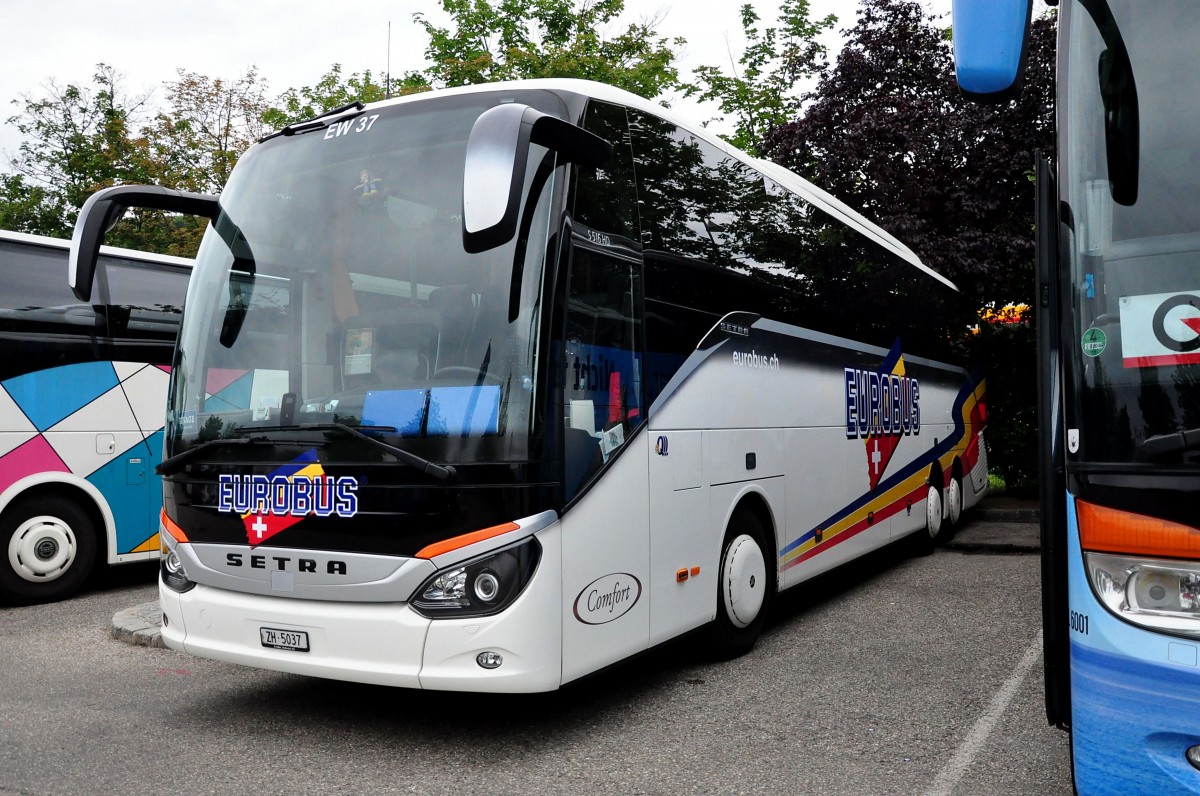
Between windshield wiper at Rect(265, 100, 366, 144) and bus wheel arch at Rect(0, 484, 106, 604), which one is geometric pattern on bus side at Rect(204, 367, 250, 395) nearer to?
windshield wiper at Rect(265, 100, 366, 144)

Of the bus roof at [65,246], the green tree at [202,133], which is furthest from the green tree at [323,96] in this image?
the bus roof at [65,246]

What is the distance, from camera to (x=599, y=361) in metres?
5.26

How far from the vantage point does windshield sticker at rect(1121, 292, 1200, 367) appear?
3.18 metres

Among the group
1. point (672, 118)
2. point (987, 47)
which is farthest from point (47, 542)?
point (987, 47)

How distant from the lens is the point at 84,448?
921 cm

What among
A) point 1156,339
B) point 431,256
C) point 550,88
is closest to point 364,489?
point 431,256

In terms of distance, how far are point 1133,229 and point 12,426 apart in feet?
27.7

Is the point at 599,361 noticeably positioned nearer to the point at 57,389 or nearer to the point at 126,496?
the point at 57,389

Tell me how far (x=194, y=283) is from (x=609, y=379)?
234 centimetres

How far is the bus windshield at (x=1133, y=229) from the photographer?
10.5 feet

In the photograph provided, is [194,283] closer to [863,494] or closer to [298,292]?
[298,292]

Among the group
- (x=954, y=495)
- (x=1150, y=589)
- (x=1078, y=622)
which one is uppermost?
(x=1150, y=589)

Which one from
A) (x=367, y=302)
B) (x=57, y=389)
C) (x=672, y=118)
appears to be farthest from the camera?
(x=57, y=389)

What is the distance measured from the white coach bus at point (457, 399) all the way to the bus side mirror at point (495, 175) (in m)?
0.01
